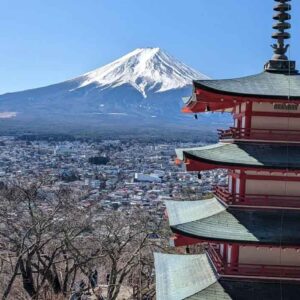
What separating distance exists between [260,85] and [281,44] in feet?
4.06

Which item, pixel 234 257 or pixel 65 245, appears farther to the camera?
pixel 65 245

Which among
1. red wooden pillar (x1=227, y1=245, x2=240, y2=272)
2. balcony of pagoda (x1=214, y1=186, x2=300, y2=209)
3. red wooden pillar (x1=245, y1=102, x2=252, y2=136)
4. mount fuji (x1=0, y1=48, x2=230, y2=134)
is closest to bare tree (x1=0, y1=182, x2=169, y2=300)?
red wooden pillar (x1=227, y1=245, x2=240, y2=272)

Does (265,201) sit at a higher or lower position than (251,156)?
lower

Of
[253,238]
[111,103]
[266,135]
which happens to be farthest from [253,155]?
[111,103]

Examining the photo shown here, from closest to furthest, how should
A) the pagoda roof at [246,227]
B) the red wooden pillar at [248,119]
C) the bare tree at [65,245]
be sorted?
the pagoda roof at [246,227], the red wooden pillar at [248,119], the bare tree at [65,245]

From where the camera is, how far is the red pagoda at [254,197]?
9883mm

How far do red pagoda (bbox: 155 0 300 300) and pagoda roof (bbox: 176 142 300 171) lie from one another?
0.06 feet

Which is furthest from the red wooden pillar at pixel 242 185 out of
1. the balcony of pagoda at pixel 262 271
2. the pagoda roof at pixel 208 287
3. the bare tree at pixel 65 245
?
the bare tree at pixel 65 245

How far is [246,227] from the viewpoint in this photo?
9953 mm

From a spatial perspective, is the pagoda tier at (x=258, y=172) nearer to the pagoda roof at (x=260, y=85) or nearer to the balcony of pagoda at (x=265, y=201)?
the balcony of pagoda at (x=265, y=201)

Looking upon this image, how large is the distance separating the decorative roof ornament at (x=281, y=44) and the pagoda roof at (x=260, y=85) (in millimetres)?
204

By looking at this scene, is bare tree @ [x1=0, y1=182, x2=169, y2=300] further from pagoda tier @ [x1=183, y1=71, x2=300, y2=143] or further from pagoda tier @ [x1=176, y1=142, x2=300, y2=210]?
pagoda tier @ [x1=183, y1=71, x2=300, y2=143]

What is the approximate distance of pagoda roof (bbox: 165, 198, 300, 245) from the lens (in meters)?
9.67

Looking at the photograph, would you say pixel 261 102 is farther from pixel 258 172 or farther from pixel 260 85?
pixel 258 172
